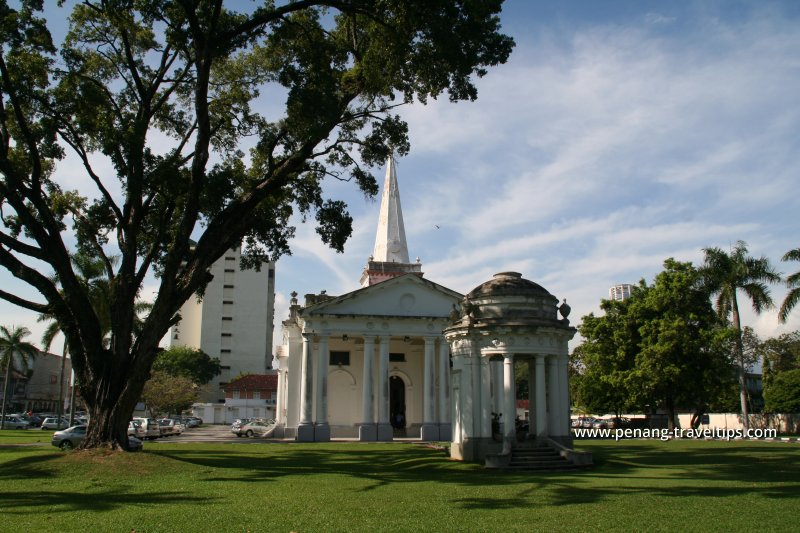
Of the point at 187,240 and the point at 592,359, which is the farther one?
the point at 592,359

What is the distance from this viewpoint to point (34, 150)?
2020 cm

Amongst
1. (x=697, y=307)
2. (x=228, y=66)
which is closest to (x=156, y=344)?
(x=228, y=66)

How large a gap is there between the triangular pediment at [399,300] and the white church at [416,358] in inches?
2.4

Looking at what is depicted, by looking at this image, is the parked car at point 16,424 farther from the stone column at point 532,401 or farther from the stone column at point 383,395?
the stone column at point 532,401

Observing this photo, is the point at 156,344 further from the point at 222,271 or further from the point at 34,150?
the point at 222,271

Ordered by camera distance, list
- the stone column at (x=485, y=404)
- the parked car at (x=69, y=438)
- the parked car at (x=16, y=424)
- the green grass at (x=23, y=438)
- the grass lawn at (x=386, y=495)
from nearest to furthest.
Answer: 1. the grass lawn at (x=386, y=495)
2. the stone column at (x=485, y=404)
3. the parked car at (x=69, y=438)
4. the green grass at (x=23, y=438)
5. the parked car at (x=16, y=424)

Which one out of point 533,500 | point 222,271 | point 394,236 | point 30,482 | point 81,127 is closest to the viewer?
point 533,500

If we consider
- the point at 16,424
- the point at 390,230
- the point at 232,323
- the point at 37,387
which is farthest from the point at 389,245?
the point at 37,387

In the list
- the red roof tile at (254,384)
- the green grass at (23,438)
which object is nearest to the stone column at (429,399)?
the green grass at (23,438)

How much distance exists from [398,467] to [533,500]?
304 inches

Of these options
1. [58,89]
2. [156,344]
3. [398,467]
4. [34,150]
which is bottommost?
[398,467]

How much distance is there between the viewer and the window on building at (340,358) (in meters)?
42.5

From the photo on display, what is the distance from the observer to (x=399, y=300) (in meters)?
39.4
